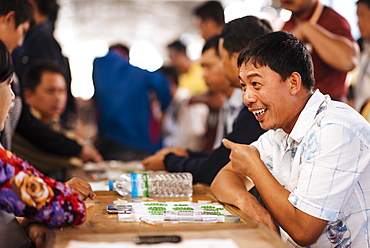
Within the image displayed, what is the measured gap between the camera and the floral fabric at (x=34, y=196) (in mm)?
1271

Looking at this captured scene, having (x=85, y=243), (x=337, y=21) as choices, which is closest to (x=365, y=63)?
(x=337, y=21)

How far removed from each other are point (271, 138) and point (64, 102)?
244cm

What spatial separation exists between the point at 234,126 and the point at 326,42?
28.7 inches

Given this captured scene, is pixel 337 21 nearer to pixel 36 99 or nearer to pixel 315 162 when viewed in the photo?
pixel 315 162

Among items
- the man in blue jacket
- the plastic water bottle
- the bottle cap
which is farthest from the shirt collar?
the man in blue jacket

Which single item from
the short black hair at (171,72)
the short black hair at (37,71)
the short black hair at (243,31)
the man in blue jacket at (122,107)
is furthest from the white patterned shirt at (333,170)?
the short black hair at (171,72)

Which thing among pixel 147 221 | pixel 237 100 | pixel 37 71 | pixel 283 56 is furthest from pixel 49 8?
pixel 147 221

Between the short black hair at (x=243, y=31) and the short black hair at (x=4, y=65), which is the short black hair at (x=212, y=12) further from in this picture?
the short black hair at (x=4, y=65)

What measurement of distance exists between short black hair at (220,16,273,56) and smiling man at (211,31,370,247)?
0.70m

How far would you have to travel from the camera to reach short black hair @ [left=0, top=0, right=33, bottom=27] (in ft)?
8.14

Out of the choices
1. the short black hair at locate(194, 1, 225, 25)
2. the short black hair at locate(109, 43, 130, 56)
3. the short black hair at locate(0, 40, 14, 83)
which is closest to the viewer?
the short black hair at locate(0, 40, 14, 83)

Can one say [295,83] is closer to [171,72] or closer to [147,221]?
[147,221]

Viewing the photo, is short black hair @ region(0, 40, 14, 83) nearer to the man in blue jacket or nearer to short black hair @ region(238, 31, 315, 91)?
short black hair @ region(238, 31, 315, 91)

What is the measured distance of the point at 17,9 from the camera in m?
2.53
